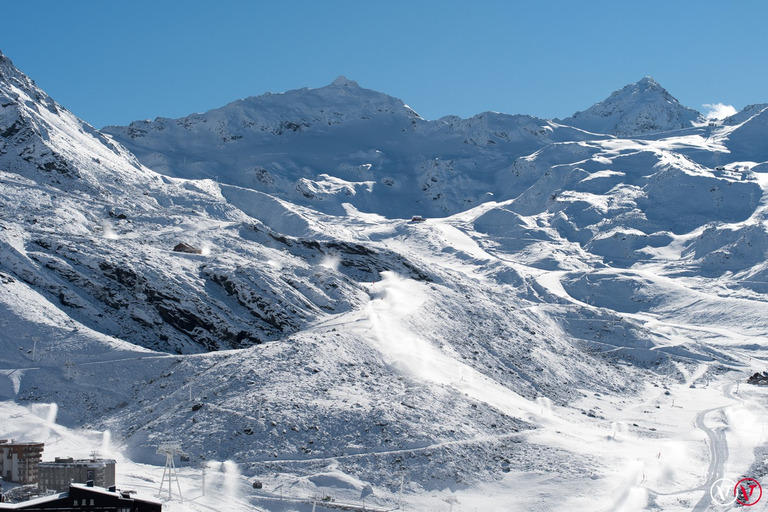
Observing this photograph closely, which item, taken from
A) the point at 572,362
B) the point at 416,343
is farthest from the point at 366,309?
the point at 572,362

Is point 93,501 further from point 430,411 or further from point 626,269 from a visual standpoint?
point 626,269

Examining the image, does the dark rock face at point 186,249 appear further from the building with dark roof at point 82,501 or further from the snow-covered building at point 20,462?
the building with dark roof at point 82,501

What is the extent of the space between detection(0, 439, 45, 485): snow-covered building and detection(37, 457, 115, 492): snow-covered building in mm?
1659

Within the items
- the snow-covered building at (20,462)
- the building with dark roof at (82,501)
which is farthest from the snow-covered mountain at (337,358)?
the snow-covered building at (20,462)

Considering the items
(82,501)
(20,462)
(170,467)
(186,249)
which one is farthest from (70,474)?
(186,249)

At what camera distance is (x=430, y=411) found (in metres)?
64.2

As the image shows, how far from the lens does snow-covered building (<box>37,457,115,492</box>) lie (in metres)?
46.1

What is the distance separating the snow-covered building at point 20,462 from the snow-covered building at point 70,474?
65.3 inches

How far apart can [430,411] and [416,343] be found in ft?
68.1

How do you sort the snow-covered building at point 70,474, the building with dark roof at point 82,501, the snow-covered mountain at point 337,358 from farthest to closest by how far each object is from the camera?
the snow-covered mountain at point 337,358 < the snow-covered building at point 70,474 < the building with dark roof at point 82,501

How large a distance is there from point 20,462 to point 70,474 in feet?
13.4

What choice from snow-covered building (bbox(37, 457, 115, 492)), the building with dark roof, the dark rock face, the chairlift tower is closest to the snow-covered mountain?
the dark rock face

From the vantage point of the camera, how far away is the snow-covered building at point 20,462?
4784cm

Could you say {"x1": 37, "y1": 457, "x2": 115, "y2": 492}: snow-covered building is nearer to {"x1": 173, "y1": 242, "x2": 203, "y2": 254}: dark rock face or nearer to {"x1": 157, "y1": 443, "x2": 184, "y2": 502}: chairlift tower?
{"x1": 157, "y1": 443, "x2": 184, "y2": 502}: chairlift tower
